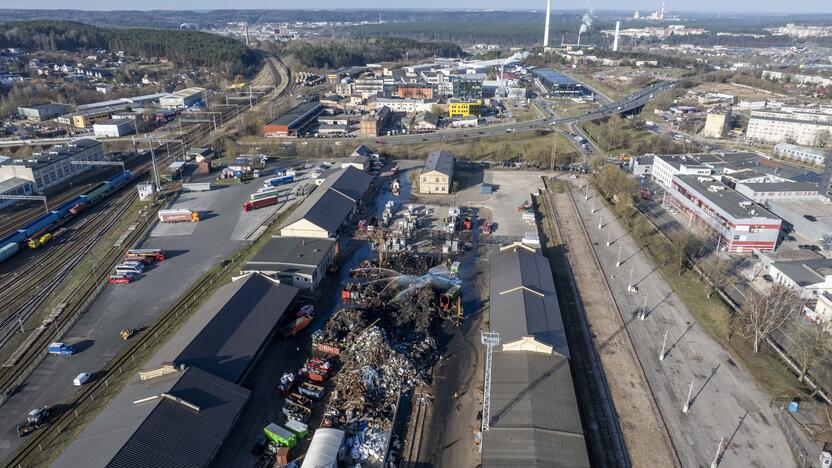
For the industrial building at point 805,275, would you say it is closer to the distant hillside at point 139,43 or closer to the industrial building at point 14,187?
the industrial building at point 14,187

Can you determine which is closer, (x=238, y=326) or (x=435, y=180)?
(x=238, y=326)

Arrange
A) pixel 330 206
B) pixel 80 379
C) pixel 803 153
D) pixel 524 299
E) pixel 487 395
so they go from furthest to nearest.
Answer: pixel 803 153 → pixel 330 206 → pixel 524 299 → pixel 80 379 → pixel 487 395

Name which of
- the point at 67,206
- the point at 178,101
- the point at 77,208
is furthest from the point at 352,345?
the point at 178,101

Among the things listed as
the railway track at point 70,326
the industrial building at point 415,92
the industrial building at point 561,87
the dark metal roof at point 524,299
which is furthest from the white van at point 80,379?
the industrial building at point 561,87

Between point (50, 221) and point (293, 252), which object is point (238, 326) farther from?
point (50, 221)

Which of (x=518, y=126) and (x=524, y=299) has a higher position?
(x=518, y=126)
